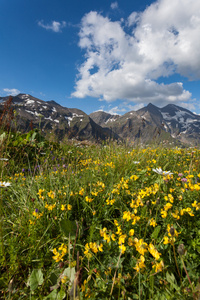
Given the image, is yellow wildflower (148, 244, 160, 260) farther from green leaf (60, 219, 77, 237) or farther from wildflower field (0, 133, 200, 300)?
green leaf (60, 219, 77, 237)

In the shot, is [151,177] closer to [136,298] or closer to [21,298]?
[136,298]

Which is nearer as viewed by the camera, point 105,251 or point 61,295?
point 61,295

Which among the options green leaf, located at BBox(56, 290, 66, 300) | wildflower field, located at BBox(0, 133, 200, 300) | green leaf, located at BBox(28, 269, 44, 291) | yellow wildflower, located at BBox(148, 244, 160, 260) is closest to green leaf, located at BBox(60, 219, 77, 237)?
wildflower field, located at BBox(0, 133, 200, 300)

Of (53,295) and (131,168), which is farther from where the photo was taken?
(131,168)

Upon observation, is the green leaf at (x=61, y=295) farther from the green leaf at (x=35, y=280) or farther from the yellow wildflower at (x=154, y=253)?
the yellow wildflower at (x=154, y=253)

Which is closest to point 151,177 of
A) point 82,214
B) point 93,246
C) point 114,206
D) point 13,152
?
point 114,206

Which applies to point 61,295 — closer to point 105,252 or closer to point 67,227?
point 105,252

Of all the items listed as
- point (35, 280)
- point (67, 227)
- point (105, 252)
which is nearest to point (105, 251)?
point (105, 252)

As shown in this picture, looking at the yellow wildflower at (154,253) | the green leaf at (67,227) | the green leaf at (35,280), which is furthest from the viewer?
the green leaf at (67,227)

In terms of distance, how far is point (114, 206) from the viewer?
206 centimetres

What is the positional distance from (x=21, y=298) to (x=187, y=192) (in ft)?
6.25

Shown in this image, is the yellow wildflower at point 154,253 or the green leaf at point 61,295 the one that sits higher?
the yellow wildflower at point 154,253

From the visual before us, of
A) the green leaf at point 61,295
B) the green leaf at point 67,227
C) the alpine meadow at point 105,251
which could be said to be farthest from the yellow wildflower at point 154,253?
the green leaf at point 67,227

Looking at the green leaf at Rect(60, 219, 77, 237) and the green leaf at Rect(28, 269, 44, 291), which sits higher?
the green leaf at Rect(60, 219, 77, 237)
